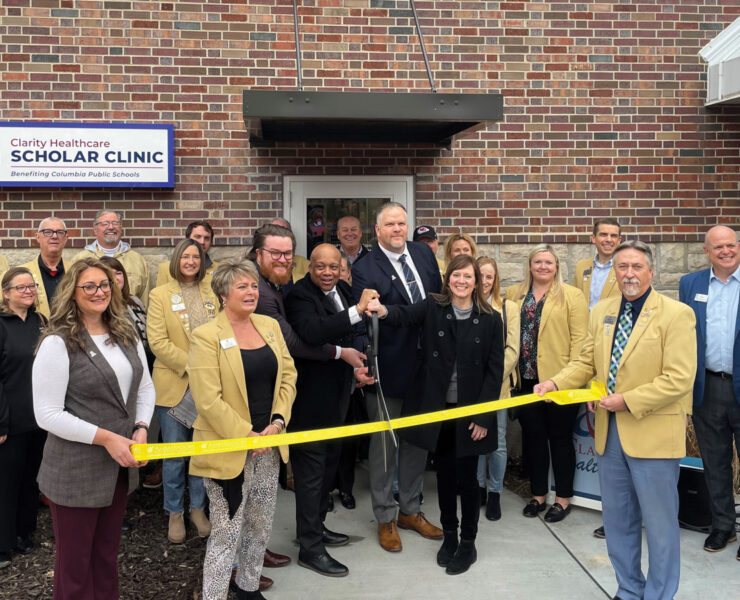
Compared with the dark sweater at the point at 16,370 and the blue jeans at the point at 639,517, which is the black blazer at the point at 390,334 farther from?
the dark sweater at the point at 16,370

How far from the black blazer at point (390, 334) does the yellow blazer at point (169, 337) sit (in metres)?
1.20

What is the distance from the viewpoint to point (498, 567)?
16.6ft

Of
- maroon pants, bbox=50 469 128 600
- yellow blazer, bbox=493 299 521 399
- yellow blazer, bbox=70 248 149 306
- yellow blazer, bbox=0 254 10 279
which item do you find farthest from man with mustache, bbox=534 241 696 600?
yellow blazer, bbox=0 254 10 279

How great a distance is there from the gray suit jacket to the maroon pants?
10 centimetres

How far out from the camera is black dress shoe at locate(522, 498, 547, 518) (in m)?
6.02

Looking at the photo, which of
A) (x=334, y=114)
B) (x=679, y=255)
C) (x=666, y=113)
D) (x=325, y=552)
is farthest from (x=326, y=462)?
(x=666, y=113)

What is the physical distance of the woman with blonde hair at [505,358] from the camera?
574 centimetres

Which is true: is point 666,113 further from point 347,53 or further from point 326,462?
point 326,462

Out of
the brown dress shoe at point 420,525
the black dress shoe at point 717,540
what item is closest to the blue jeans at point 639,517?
the black dress shoe at point 717,540

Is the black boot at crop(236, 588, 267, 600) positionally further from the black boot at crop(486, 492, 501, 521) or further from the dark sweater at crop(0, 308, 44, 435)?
the black boot at crop(486, 492, 501, 521)

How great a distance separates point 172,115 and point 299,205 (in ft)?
4.88

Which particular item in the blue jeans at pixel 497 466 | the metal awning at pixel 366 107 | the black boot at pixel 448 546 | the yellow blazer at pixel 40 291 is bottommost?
the black boot at pixel 448 546

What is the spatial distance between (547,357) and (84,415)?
11.6 ft

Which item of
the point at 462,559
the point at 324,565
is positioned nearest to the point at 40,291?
the point at 324,565
